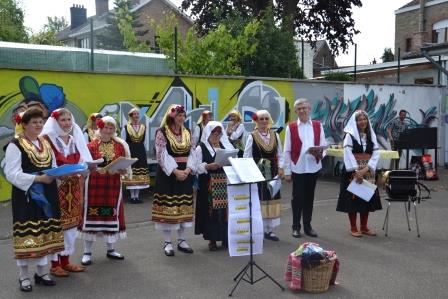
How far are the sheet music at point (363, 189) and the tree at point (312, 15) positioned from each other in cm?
1844

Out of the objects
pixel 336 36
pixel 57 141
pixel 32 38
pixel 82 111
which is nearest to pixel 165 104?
pixel 82 111

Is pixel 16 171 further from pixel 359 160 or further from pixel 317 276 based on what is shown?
pixel 359 160

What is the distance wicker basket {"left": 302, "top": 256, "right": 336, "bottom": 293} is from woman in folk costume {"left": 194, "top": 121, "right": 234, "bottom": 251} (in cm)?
193

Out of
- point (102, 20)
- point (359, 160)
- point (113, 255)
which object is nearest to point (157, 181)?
point (113, 255)

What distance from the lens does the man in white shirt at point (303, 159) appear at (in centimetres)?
786

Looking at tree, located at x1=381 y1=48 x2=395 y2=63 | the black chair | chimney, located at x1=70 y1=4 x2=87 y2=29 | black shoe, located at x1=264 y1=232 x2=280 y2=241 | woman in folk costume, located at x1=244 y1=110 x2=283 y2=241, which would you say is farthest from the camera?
chimney, located at x1=70 y1=4 x2=87 y2=29

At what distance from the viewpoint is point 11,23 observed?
33844 mm

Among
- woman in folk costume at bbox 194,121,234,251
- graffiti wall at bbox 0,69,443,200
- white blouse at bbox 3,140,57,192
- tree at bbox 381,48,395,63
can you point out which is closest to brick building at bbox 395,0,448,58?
tree at bbox 381,48,395,63

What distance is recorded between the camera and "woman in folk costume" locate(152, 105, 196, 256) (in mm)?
6832

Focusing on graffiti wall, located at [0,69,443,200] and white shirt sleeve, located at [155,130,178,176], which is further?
graffiti wall, located at [0,69,443,200]

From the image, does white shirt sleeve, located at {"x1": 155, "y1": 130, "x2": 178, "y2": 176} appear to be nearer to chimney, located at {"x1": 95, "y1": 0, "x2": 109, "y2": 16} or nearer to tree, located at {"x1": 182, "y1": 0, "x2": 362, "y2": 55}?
tree, located at {"x1": 182, "y1": 0, "x2": 362, "y2": 55}

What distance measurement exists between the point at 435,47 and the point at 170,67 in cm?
752

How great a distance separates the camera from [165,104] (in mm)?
12289

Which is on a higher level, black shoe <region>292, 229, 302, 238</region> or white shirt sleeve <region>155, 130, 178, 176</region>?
white shirt sleeve <region>155, 130, 178, 176</region>
